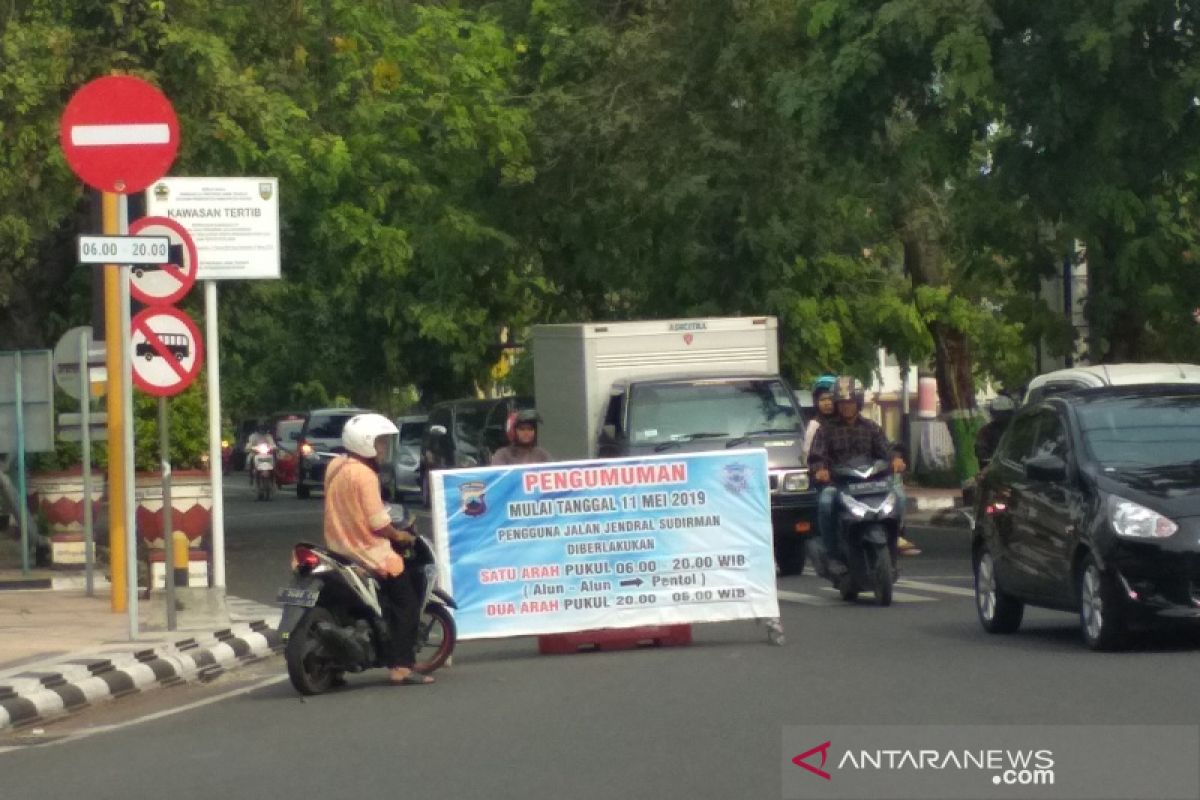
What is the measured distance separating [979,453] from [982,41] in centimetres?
474

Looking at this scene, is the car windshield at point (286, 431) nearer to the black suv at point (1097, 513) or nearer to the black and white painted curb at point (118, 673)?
the black and white painted curb at point (118, 673)

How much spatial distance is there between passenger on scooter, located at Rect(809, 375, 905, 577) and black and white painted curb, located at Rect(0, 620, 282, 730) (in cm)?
456

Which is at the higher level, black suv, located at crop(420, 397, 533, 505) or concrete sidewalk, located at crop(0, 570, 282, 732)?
black suv, located at crop(420, 397, 533, 505)

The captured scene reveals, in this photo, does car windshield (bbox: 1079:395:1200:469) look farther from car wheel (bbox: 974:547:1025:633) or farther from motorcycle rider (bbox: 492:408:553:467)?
motorcycle rider (bbox: 492:408:553:467)

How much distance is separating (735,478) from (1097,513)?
2692mm

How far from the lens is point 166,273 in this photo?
1698 centimetres

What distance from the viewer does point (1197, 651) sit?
1377 cm

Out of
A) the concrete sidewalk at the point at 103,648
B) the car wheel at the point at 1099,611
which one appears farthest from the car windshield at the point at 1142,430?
the concrete sidewalk at the point at 103,648

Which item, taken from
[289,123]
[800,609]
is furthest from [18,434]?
[800,609]

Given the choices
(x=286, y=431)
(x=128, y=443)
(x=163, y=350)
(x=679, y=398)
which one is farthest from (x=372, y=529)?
(x=286, y=431)

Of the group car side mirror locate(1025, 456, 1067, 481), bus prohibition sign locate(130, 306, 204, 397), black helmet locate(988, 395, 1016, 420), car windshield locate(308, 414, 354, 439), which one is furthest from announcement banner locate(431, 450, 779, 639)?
car windshield locate(308, 414, 354, 439)

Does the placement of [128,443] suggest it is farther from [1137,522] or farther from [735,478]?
[1137,522]

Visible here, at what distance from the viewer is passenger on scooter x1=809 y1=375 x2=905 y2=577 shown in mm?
19125

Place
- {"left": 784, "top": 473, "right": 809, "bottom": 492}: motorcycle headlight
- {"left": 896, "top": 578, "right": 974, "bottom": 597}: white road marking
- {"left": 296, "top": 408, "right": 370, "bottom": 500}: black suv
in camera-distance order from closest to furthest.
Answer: {"left": 896, "top": 578, "right": 974, "bottom": 597}: white road marking → {"left": 784, "top": 473, "right": 809, "bottom": 492}: motorcycle headlight → {"left": 296, "top": 408, "right": 370, "bottom": 500}: black suv
